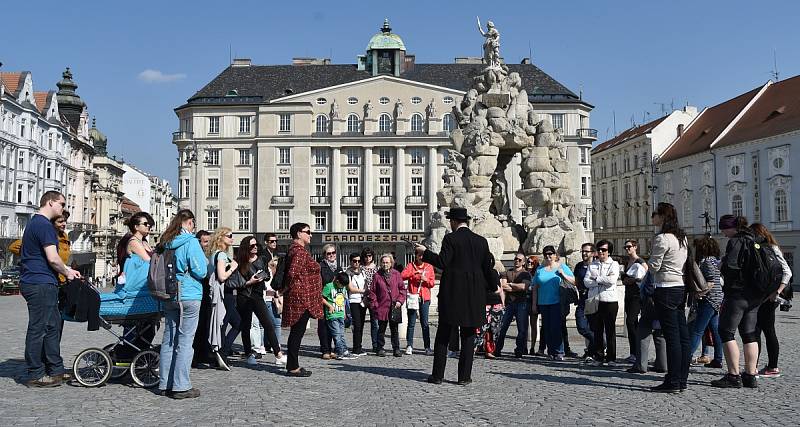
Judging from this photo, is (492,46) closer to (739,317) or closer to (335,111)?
(739,317)

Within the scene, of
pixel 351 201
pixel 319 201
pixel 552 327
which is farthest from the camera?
pixel 319 201

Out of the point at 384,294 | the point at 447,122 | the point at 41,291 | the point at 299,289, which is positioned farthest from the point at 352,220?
the point at 41,291

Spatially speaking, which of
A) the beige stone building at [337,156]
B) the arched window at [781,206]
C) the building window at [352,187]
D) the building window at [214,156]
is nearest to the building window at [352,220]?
the beige stone building at [337,156]

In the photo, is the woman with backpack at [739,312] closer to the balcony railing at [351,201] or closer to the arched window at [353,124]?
the balcony railing at [351,201]

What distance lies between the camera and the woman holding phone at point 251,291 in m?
9.81

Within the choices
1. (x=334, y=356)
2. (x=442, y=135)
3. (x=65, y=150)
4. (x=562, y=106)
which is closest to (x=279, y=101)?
(x=442, y=135)

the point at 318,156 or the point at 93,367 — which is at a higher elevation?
the point at 318,156

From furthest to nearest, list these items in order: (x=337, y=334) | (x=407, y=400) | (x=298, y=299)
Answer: (x=337, y=334) < (x=298, y=299) < (x=407, y=400)

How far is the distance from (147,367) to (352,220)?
57600 mm

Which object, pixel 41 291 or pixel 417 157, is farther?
pixel 417 157

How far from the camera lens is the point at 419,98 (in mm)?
66688

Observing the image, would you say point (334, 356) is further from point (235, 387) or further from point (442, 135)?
point (442, 135)

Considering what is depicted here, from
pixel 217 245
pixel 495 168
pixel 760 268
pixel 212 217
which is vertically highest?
pixel 212 217

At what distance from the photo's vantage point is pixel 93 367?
813 centimetres
